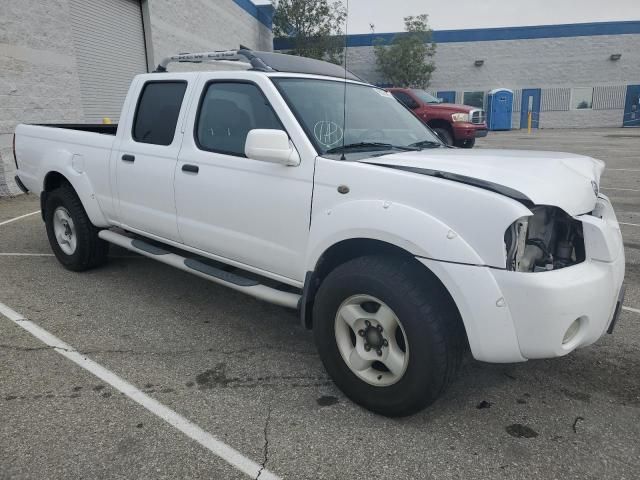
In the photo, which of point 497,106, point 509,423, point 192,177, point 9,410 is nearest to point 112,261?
point 192,177

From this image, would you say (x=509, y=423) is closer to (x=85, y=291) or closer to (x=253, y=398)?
(x=253, y=398)

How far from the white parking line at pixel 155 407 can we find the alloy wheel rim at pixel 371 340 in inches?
29.1

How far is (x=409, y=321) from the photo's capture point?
2432 mm

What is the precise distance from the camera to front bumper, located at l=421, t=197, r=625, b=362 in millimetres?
2213

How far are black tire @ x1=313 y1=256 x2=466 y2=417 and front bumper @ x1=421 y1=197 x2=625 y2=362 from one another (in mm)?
136

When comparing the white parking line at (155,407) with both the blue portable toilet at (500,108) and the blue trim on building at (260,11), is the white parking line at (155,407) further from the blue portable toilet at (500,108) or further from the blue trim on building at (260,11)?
the blue portable toilet at (500,108)

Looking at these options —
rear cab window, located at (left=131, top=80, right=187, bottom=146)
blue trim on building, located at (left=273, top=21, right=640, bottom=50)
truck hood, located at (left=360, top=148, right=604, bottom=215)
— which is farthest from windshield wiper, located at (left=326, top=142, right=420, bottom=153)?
blue trim on building, located at (left=273, top=21, right=640, bottom=50)

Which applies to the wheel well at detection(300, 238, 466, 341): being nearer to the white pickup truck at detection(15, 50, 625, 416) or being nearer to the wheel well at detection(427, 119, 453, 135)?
the white pickup truck at detection(15, 50, 625, 416)

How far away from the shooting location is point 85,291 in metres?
4.62

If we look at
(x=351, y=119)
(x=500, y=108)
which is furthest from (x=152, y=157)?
(x=500, y=108)

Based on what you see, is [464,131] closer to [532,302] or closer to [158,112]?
[158,112]

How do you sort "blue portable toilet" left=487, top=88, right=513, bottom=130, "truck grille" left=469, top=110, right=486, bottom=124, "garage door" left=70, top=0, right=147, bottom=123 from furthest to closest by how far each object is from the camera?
"blue portable toilet" left=487, top=88, right=513, bottom=130 → "truck grille" left=469, top=110, right=486, bottom=124 → "garage door" left=70, top=0, right=147, bottom=123

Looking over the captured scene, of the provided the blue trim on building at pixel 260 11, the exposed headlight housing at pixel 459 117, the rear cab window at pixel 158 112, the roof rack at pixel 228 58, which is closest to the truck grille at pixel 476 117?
the exposed headlight housing at pixel 459 117

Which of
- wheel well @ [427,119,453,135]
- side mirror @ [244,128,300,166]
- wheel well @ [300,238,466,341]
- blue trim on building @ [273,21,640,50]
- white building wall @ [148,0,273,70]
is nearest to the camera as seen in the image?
wheel well @ [300,238,466,341]
